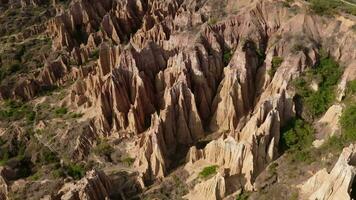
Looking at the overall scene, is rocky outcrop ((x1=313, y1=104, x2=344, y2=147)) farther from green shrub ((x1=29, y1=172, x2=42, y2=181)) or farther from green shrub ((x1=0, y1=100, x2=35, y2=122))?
green shrub ((x1=0, y1=100, x2=35, y2=122))

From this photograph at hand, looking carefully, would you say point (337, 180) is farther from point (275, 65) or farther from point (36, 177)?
point (36, 177)

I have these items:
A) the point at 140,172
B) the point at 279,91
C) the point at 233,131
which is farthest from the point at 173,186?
the point at 279,91

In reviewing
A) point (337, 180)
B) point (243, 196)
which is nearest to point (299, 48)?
point (243, 196)

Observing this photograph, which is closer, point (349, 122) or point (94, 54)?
point (349, 122)

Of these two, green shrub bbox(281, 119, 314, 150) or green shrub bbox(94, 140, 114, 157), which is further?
green shrub bbox(94, 140, 114, 157)

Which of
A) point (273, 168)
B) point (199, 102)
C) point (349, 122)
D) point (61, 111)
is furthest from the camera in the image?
point (61, 111)

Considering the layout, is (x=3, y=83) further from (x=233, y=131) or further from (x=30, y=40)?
(x=233, y=131)

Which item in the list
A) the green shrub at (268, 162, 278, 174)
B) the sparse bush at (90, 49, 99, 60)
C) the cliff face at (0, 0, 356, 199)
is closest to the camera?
the green shrub at (268, 162, 278, 174)

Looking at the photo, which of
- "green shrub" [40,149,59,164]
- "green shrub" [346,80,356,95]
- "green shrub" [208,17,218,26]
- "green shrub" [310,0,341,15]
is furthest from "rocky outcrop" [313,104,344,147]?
"green shrub" [40,149,59,164]
